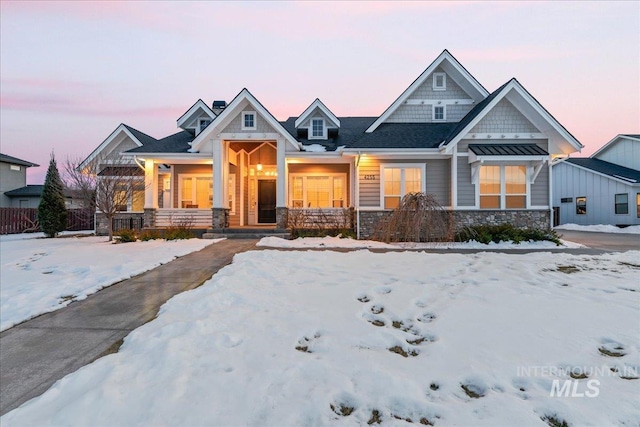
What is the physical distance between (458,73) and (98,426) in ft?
51.5

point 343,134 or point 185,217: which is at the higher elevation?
point 343,134

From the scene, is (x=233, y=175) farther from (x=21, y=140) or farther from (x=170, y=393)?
(x=21, y=140)

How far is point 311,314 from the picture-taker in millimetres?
3629

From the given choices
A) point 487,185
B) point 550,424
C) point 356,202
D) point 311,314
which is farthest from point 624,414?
point 487,185

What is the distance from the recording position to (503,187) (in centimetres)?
1193

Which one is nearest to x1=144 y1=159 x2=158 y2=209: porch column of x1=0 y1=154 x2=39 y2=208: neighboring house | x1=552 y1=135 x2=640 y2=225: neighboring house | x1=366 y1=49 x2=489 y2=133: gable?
x1=366 y1=49 x2=489 y2=133: gable

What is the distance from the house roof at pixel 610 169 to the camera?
18.8 meters

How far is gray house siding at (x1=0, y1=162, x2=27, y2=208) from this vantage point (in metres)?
25.5

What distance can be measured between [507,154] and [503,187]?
61.1 inches

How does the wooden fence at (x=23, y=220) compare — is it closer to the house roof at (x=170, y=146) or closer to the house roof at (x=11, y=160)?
the house roof at (x=170, y=146)

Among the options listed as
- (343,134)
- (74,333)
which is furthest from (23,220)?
(74,333)

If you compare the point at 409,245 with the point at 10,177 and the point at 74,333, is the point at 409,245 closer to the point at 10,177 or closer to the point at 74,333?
the point at 74,333

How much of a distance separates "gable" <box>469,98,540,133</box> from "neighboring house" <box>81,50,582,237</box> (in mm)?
41

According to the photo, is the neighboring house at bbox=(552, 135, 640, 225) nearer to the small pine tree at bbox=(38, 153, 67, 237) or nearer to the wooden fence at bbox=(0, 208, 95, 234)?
the small pine tree at bbox=(38, 153, 67, 237)
